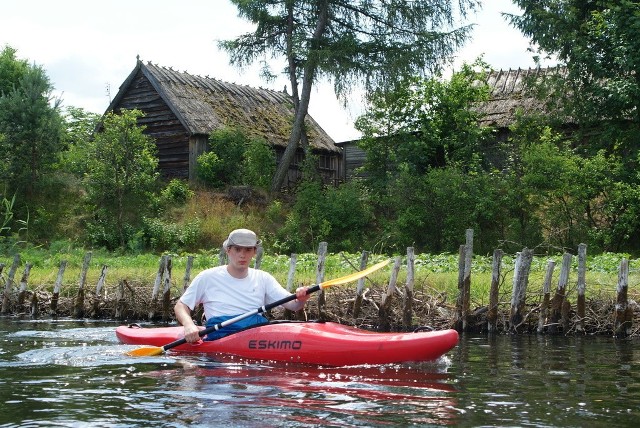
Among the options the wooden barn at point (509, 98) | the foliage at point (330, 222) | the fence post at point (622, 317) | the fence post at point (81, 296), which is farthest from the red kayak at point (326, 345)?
the wooden barn at point (509, 98)

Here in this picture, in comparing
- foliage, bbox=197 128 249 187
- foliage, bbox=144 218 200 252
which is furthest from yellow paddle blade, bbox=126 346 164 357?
foliage, bbox=197 128 249 187

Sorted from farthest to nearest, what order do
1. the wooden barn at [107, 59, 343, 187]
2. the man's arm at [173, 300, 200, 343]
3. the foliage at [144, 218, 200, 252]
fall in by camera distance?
the wooden barn at [107, 59, 343, 187]
the foliage at [144, 218, 200, 252]
the man's arm at [173, 300, 200, 343]

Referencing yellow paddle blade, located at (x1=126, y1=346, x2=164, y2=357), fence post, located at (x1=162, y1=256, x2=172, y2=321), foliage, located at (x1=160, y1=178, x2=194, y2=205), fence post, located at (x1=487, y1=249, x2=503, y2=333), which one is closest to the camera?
yellow paddle blade, located at (x1=126, y1=346, x2=164, y2=357)

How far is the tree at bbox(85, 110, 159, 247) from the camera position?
26.2 meters

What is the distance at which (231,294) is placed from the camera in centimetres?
956

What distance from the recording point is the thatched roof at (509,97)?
28.0 meters

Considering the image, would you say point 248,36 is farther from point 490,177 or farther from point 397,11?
point 490,177

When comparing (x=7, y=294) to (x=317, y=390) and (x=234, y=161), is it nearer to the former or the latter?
(x=317, y=390)

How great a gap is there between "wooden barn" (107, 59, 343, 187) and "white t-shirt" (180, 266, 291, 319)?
2228 cm

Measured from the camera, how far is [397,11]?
29.0 metres

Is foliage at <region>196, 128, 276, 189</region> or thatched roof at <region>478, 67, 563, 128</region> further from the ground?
thatched roof at <region>478, 67, 563, 128</region>

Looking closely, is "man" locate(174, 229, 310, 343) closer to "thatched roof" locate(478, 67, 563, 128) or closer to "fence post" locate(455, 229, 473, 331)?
"fence post" locate(455, 229, 473, 331)

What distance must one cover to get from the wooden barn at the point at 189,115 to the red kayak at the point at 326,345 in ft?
73.6

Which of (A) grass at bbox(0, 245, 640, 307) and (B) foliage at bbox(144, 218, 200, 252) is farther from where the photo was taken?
(B) foliage at bbox(144, 218, 200, 252)
